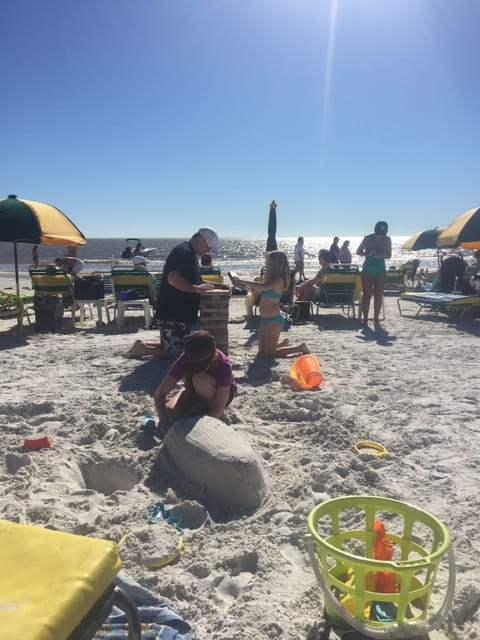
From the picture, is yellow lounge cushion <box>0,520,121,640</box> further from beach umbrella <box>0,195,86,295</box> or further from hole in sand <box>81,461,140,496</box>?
beach umbrella <box>0,195,86,295</box>

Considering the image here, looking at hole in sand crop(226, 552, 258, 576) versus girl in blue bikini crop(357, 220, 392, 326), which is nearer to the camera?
hole in sand crop(226, 552, 258, 576)

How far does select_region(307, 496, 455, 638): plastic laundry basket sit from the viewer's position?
1.52m

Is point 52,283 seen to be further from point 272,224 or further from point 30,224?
point 272,224

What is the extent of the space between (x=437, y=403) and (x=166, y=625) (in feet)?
10.6

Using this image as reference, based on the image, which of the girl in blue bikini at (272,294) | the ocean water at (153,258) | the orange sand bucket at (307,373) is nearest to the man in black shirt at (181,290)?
the girl in blue bikini at (272,294)

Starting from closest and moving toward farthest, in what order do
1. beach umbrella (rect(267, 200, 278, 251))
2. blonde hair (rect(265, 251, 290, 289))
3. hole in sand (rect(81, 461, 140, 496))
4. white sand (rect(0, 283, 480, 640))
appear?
white sand (rect(0, 283, 480, 640)) < hole in sand (rect(81, 461, 140, 496)) < blonde hair (rect(265, 251, 290, 289)) < beach umbrella (rect(267, 200, 278, 251))

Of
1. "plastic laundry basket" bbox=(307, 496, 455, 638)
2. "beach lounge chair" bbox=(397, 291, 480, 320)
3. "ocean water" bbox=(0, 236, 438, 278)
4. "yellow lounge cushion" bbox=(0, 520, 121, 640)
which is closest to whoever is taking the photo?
"yellow lounge cushion" bbox=(0, 520, 121, 640)

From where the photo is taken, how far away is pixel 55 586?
3.99 ft

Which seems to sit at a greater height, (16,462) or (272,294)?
(272,294)

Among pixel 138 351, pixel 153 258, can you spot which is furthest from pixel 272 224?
pixel 153 258

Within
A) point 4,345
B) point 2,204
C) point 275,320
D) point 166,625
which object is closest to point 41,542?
point 166,625

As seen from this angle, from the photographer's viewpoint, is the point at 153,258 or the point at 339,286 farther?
the point at 153,258

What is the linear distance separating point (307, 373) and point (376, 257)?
13.7 ft

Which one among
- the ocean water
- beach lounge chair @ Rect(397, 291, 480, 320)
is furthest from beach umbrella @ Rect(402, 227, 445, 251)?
beach lounge chair @ Rect(397, 291, 480, 320)
